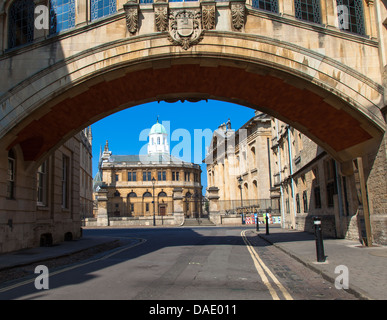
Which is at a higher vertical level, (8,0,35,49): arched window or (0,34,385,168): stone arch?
(8,0,35,49): arched window

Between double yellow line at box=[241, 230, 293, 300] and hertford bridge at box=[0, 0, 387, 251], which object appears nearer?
double yellow line at box=[241, 230, 293, 300]

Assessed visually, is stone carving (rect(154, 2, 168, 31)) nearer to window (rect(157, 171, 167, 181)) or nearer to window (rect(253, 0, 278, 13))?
window (rect(253, 0, 278, 13))

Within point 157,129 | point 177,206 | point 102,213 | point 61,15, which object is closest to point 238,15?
point 61,15

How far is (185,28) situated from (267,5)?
3.35 meters

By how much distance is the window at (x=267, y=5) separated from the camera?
1489 centimetres

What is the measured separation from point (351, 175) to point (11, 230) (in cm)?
1360

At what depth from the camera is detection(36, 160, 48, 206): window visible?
1811cm

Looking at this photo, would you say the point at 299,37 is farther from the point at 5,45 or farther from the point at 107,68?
the point at 5,45

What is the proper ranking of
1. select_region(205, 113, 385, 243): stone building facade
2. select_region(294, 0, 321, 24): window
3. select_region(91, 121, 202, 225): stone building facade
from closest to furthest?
select_region(294, 0, 321, 24): window → select_region(205, 113, 385, 243): stone building facade → select_region(91, 121, 202, 225): stone building facade

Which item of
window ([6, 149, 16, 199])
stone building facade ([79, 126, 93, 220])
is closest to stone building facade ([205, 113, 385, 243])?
window ([6, 149, 16, 199])

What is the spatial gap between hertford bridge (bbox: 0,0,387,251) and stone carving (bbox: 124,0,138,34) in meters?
0.04

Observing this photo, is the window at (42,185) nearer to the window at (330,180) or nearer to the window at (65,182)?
the window at (65,182)

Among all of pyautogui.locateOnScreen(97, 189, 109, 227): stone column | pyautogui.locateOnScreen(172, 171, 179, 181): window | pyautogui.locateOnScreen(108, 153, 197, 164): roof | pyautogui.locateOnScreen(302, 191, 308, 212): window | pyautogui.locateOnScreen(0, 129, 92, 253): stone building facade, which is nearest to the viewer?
pyautogui.locateOnScreen(0, 129, 92, 253): stone building facade

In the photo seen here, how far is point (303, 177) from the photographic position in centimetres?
2486
